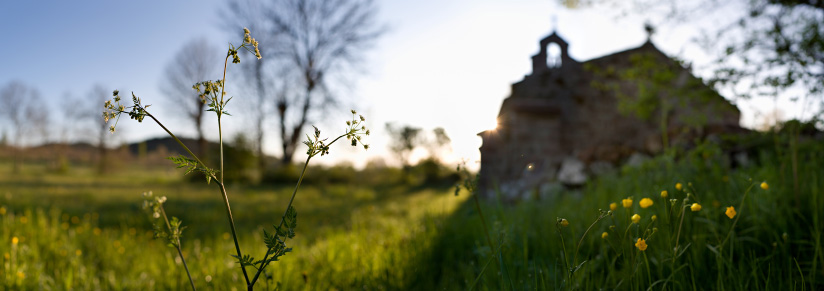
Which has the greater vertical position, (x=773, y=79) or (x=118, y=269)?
(x=773, y=79)

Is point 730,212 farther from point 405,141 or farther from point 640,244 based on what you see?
point 405,141

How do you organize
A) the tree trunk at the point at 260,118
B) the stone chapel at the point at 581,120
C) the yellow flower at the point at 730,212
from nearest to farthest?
the yellow flower at the point at 730,212
the stone chapel at the point at 581,120
the tree trunk at the point at 260,118

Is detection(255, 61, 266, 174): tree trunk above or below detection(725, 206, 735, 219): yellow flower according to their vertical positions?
above

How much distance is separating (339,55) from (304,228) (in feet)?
46.9

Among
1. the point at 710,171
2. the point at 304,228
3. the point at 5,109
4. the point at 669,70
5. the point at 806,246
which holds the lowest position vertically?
the point at 304,228

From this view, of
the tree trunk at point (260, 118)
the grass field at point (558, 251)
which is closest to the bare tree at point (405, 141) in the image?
the tree trunk at point (260, 118)

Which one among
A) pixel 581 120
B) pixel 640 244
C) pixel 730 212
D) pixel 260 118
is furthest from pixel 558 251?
pixel 260 118

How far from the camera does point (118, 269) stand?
10.9 feet

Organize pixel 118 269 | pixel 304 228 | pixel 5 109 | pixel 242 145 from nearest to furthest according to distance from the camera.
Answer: pixel 118 269, pixel 304 228, pixel 242 145, pixel 5 109

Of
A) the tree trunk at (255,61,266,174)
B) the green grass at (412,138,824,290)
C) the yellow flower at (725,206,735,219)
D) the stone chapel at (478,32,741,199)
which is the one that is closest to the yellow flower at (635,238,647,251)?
the green grass at (412,138,824,290)

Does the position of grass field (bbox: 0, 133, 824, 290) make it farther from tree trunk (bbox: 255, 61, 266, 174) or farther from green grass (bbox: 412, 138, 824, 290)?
tree trunk (bbox: 255, 61, 266, 174)

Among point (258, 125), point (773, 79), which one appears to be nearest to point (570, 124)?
point (773, 79)

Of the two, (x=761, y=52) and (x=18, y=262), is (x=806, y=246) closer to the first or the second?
(x=761, y=52)

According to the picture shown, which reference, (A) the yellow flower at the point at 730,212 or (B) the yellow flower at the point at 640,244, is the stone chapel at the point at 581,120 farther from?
(B) the yellow flower at the point at 640,244
